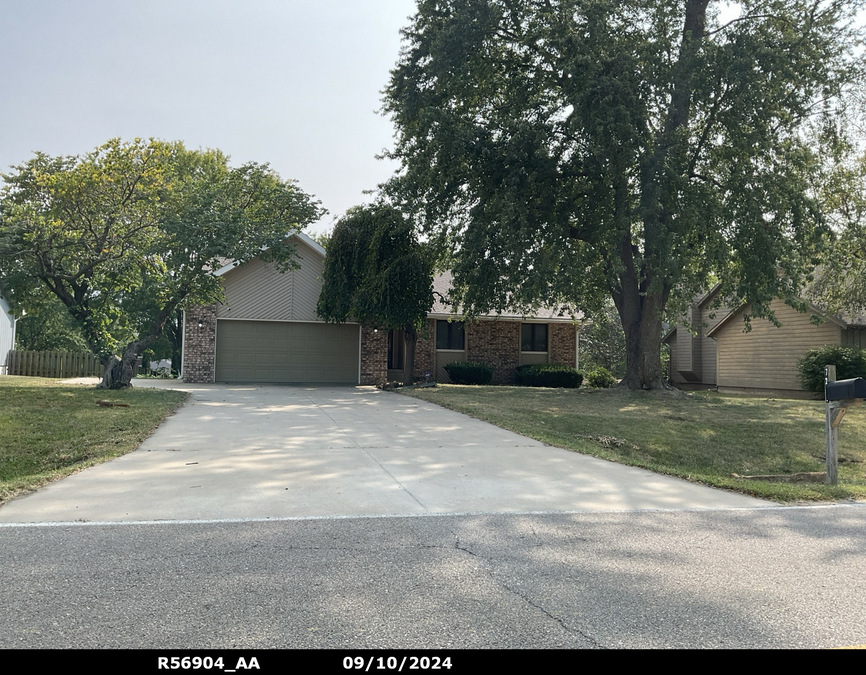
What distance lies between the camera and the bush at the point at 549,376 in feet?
87.8

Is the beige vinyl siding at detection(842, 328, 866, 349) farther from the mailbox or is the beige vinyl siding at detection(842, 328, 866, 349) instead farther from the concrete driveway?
the mailbox

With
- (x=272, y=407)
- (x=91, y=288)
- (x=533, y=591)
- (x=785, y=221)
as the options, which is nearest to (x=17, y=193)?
(x=91, y=288)

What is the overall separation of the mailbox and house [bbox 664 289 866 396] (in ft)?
46.6

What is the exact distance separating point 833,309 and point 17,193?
28086 millimetres

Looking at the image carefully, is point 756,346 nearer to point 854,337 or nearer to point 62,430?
point 854,337

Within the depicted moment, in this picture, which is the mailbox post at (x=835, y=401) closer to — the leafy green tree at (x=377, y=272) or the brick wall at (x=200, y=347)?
the leafy green tree at (x=377, y=272)

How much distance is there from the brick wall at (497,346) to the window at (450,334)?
334 millimetres

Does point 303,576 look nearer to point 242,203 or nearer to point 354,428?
point 354,428

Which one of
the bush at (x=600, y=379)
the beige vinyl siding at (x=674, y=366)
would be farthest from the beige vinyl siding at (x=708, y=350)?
the bush at (x=600, y=379)

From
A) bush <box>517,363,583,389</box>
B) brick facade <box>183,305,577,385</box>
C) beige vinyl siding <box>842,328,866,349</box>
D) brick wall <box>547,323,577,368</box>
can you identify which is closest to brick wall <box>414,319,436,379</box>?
brick facade <box>183,305,577,385</box>

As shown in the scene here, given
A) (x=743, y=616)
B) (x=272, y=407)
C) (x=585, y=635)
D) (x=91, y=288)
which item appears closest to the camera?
(x=585, y=635)

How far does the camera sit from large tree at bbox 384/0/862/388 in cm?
1689

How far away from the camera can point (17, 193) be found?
2461 centimetres

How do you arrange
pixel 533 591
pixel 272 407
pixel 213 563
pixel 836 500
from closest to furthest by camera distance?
pixel 533 591 → pixel 213 563 → pixel 836 500 → pixel 272 407
